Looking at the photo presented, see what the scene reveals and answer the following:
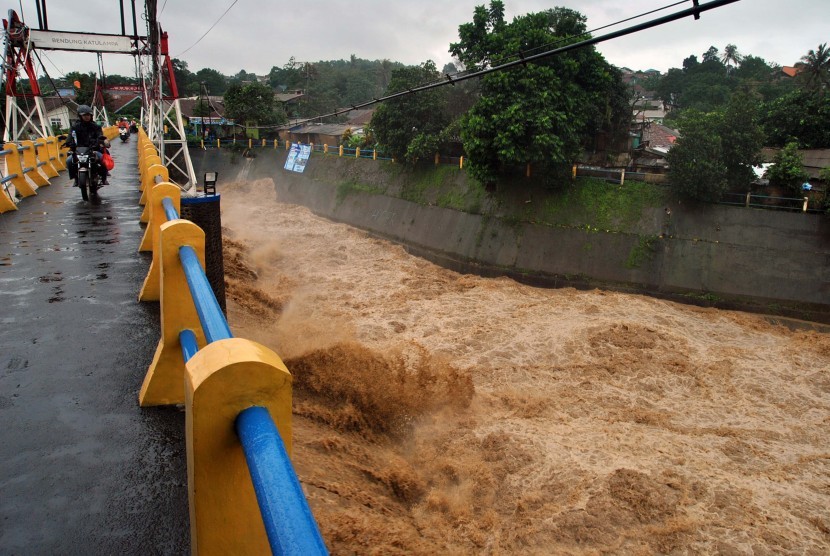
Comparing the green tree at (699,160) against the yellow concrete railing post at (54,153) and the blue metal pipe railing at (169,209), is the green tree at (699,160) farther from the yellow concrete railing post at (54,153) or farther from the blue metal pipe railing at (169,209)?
the yellow concrete railing post at (54,153)

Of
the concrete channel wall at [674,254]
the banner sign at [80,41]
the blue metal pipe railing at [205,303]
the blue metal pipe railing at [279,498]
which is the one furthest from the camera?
the concrete channel wall at [674,254]

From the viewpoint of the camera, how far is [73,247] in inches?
281

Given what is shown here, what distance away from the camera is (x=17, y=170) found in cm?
1139

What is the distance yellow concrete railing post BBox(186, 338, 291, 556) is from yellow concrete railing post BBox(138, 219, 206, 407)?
1.58 m

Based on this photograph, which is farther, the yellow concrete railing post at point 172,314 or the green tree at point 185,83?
the green tree at point 185,83

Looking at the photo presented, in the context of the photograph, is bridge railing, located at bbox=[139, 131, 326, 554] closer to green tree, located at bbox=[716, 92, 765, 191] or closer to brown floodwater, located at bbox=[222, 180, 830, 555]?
brown floodwater, located at bbox=[222, 180, 830, 555]

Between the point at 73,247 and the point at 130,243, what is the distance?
2.11 ft

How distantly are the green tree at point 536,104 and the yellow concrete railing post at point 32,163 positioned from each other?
44.6ft

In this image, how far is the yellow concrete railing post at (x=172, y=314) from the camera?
321 centimetres

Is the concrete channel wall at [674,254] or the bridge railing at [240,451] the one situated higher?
the bridge railing at [240,451]

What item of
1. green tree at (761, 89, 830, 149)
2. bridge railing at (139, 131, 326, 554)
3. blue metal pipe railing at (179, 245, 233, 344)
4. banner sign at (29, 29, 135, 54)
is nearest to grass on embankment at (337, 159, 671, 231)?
→ green tree at (761, 89, 830, 149)

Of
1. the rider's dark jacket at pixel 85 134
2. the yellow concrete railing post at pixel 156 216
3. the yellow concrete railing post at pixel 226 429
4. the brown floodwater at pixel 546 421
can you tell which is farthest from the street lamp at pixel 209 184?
the rider's dark jacket at pixel 85 134

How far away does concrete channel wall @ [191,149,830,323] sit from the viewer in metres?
17.8

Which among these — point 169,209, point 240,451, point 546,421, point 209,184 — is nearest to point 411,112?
point 546,421
